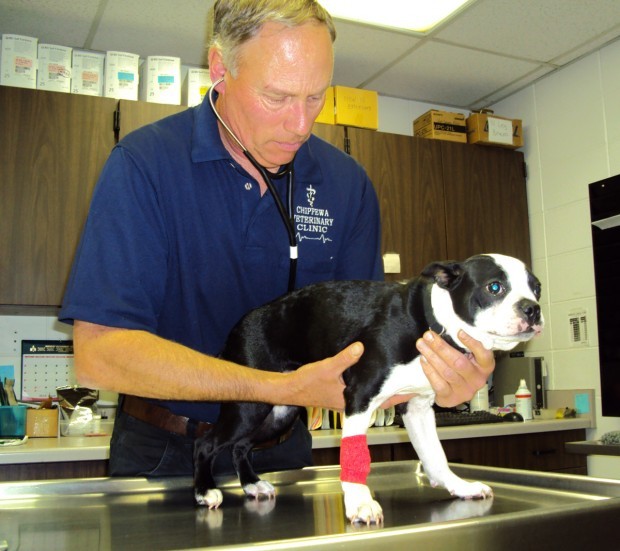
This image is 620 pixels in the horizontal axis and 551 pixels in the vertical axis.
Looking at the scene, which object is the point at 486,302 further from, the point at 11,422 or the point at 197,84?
the point at 197,84

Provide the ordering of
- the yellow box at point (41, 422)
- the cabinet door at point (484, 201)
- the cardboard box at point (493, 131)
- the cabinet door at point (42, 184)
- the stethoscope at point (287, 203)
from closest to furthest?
the stethoscope at point (287, 203) → the yellow box at point (41, 422) → the cabinet door at point (42, 184) → the cabinet door at point (484, 201) → the cardboard box at point (493, 131)

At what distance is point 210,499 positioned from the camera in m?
1.21

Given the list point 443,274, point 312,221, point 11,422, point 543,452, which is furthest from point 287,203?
point 543,452

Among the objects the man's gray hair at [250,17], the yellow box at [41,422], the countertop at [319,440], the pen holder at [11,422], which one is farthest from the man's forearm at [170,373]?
the yellow box at [41,422]

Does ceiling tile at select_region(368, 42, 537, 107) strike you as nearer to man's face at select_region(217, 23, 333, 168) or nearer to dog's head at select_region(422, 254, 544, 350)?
man's face at select_region(217, 23, 333, 168)

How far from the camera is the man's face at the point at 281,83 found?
1328 mm

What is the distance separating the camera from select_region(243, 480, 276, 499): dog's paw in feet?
4.25

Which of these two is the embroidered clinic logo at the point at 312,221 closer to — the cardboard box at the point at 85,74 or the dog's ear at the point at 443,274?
the dog's ear at the point at 443,274

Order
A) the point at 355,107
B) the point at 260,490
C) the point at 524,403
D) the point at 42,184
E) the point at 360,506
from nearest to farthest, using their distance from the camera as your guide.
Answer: the point at 360,506
the point at 260,490
the point at 42,184
the point at 524,403
the point at 355,107

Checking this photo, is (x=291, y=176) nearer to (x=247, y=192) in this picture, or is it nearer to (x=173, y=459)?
(x=247, y=192)

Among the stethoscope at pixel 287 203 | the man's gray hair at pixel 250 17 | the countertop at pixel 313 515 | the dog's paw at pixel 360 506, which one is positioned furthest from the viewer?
the stethoscope at pixel 287 203

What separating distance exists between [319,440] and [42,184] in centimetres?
162

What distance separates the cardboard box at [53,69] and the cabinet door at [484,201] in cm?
201

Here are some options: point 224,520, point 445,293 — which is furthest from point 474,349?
point 224,520
